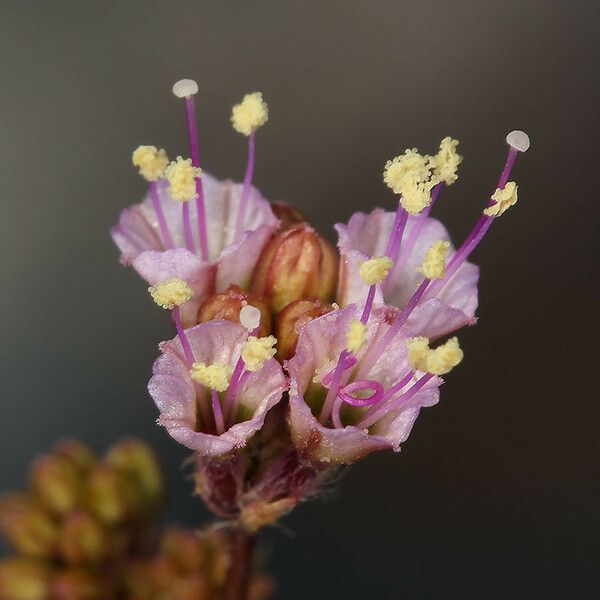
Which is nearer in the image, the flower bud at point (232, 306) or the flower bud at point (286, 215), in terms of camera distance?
the flower bud at point (232, 306)

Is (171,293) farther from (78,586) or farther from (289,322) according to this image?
(78,586)

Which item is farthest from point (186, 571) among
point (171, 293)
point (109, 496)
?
point (171, 293)

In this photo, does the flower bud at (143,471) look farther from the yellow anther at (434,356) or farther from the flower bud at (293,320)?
the yellow anther at (434,356)

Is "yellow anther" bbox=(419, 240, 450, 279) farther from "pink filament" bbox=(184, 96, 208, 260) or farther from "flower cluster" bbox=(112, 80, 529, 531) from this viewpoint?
"pink filament" bbox=(184, 96, 208, 260)

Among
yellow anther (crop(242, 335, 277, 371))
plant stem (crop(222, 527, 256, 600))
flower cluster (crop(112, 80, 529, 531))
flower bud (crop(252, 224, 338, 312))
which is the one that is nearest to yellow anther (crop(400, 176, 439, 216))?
flower cluster (crop(112, 80, 529, 531))

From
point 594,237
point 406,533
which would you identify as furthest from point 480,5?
point 406,533

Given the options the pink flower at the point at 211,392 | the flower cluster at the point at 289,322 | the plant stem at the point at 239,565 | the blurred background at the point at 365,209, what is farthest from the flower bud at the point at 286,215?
the blurred background at the point at 365,209
